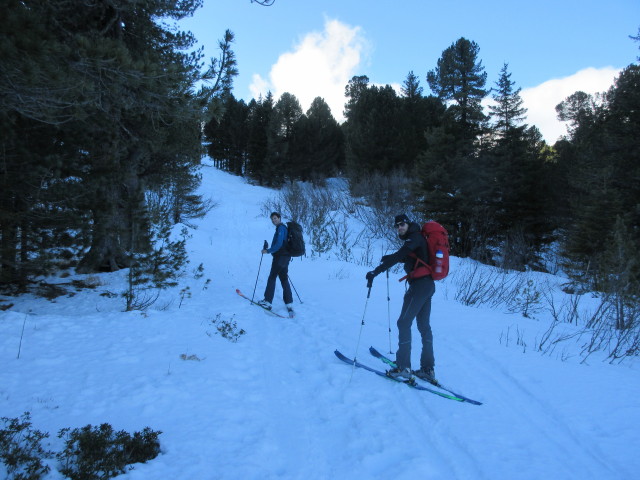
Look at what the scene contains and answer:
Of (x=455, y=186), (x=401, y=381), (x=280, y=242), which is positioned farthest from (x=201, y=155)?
(x=455, y=186)

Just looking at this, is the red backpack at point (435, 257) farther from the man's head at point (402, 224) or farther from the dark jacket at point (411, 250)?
the man's head at point (402, 224)

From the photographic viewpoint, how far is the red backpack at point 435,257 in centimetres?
432

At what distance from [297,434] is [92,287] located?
252 inches

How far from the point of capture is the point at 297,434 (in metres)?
3.30

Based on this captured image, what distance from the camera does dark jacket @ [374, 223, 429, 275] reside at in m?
4.31

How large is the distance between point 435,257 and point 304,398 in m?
2.29

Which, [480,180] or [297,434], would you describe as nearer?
[297,434]

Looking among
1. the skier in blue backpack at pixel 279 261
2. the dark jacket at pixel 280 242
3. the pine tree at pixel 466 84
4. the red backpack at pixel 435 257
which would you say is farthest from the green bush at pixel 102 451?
the pine tree at pixel 466 84

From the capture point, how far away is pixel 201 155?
35.6 ft

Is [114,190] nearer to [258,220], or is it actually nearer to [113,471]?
[113,471]

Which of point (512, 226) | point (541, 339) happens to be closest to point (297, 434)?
point (541, 339)

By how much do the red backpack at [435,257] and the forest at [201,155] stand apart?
16.0ft

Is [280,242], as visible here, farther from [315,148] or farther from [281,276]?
[315,148]

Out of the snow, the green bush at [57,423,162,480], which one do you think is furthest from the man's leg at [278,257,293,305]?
the green bush at [57,423,162,480]
